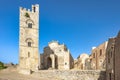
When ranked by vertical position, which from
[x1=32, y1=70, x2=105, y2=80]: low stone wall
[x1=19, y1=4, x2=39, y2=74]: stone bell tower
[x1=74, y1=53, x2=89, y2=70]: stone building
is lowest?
[x1=32, y1=70, x2=105, y2=80]: low stone wall

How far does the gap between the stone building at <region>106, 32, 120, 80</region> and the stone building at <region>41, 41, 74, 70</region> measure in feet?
83.7

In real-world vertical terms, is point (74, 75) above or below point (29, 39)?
below

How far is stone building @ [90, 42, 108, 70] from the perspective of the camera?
57787 mm

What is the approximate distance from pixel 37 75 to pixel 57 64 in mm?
17764

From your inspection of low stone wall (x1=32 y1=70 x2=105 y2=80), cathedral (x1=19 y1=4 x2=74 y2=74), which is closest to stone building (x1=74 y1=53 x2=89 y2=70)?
cathedral (x1=19 y1=4 x2=74 y2=74)

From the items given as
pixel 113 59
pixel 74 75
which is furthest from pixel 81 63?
pixel 113 59

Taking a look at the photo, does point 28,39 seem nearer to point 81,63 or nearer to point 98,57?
point 98,57

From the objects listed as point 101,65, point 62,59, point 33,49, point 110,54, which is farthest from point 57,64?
point 110,54

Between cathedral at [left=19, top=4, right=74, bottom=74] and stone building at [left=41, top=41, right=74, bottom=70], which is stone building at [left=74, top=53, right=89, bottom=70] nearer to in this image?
stone building at [left=41, top=41, right=74, bottom=70]

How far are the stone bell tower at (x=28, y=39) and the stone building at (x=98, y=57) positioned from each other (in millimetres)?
13157

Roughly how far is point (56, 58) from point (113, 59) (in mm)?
30899

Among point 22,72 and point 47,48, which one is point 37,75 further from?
point 47,48

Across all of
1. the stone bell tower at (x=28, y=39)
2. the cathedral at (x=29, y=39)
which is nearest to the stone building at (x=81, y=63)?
the cathedral at (x=29, y=39)

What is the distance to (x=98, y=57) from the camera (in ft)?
199
